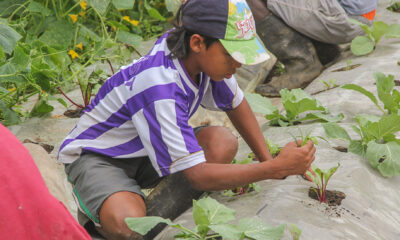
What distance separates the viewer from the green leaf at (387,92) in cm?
268

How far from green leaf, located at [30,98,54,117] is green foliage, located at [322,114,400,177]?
1.63m

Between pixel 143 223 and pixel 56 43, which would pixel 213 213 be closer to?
pixel 143 223

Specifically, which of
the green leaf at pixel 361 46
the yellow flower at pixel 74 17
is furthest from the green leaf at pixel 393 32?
the yellow flower at pixel 74 17

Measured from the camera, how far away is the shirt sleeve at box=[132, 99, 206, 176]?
75.6 inches

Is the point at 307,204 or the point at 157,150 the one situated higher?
the point at 157,150

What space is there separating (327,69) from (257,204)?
2298 mm

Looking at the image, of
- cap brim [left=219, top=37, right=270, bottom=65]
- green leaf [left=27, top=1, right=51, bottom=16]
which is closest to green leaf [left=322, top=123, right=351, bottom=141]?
cap brim [left=219, top=37, right=270, bottom=65]

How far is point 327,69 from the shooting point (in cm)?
409

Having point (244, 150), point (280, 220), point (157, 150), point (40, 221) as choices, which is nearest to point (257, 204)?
point (280, 220)

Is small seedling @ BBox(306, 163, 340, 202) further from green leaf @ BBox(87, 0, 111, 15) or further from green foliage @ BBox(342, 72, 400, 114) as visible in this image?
green leaf @ BBox(87, 0, 111, 15)

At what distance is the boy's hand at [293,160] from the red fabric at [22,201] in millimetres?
920

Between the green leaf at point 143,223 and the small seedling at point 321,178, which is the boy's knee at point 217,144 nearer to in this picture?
the small seedling at point 321,178

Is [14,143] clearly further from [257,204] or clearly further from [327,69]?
[327,69]

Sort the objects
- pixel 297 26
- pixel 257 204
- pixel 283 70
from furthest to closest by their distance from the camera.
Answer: pixel 283 70
pixel 297 26
pixel 257 204
